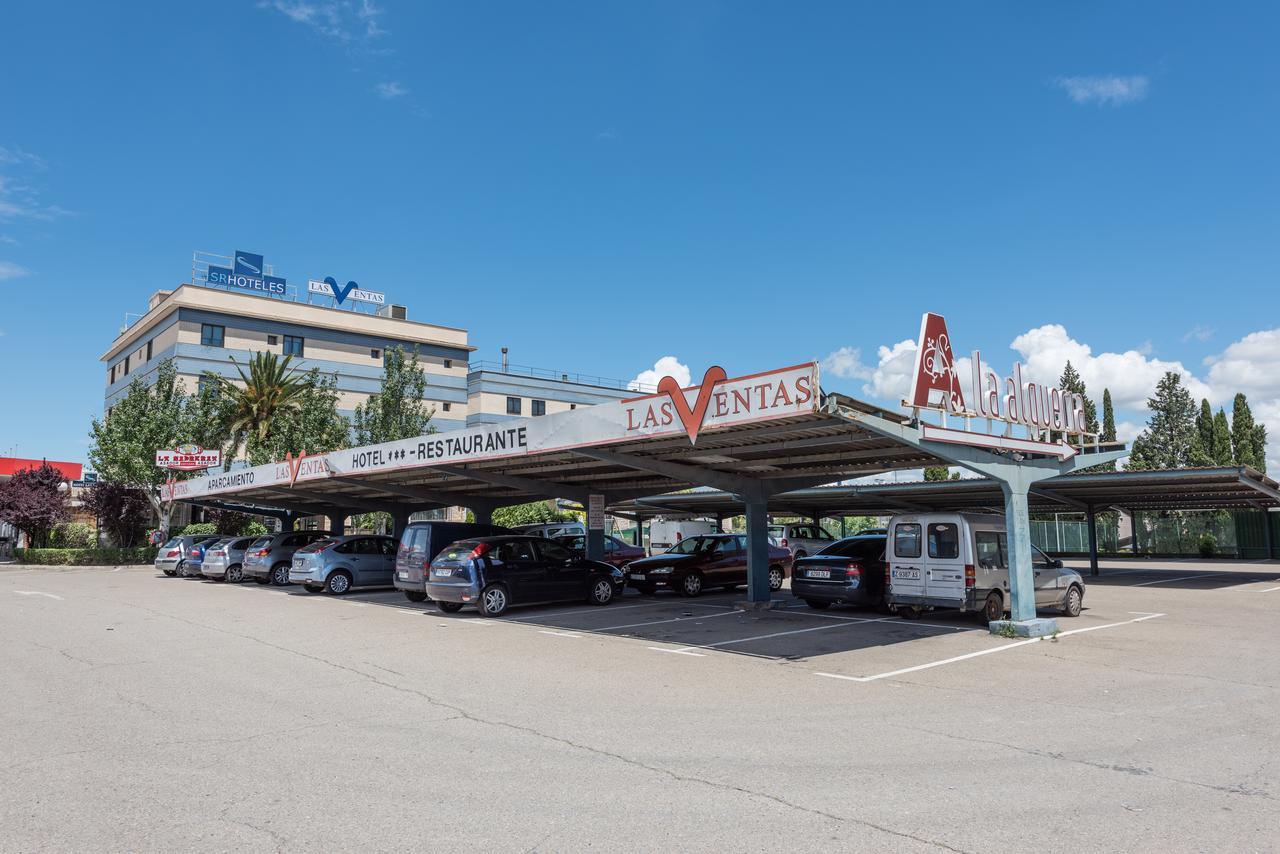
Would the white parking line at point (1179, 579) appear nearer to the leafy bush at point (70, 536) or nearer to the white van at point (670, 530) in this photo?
the white van at point (670, 530)

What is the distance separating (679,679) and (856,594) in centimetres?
735

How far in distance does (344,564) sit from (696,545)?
30.9ft

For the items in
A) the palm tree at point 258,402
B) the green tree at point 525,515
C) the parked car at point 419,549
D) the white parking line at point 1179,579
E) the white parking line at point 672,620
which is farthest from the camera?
the palm tree at point 258,402

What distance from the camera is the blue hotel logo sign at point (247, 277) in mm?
53969

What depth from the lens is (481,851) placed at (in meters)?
4.61

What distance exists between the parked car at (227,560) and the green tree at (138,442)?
1456 cm

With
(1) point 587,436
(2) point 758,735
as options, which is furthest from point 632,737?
(1) point 587,436

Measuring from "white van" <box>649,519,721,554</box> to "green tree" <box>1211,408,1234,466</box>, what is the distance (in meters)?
36.6

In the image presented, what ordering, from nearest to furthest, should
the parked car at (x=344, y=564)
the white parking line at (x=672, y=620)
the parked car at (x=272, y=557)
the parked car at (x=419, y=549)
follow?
the white parking line at (x=672, y=620) → the parked car at (x=419, y=549) → the parked car at (x=344, y=564) → the parked car at (x=272, y=557)

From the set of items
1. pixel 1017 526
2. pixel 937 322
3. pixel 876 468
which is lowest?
pixel 1017 526

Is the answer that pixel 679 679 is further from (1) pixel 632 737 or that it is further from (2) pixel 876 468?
(2) pixel 876 468

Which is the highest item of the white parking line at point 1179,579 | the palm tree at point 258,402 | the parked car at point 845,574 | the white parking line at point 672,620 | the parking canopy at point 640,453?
the palm tree at point 258,402

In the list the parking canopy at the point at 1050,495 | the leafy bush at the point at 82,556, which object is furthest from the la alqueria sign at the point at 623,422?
the leafy bush at the point at 82,556

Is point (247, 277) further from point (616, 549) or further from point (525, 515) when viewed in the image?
point (616, 549)
